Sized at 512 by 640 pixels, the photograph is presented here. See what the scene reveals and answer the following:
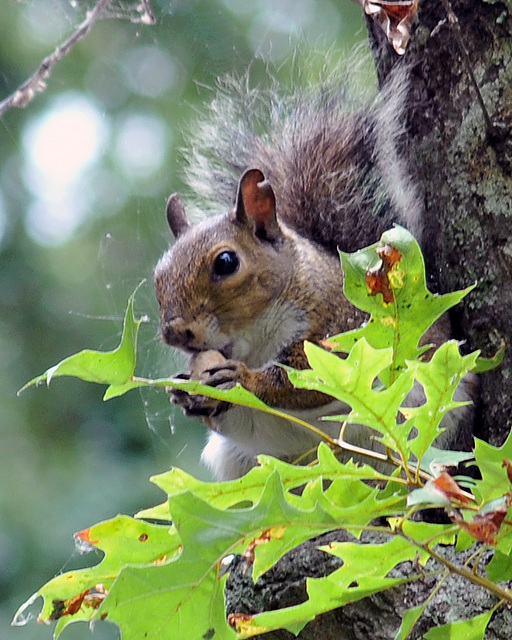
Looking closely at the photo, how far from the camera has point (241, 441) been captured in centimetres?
156

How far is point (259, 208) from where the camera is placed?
159 cm

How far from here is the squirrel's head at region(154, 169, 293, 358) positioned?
1.48 meters

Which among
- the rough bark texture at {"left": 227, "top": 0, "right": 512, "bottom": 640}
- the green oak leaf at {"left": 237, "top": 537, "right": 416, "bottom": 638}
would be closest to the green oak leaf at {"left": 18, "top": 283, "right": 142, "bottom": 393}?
the green oak leaf at {"left": 237, "top": 537, "right": 416, "bottom": 638}

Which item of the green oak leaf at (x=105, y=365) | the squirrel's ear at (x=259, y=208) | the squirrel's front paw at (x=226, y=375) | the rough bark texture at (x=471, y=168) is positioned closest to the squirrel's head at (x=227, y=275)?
the squirrel's ear at (x=259, y=208)

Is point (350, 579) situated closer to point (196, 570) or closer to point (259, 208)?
point (196, 570)

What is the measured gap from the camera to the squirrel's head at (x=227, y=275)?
4.87 feet

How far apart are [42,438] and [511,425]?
296 centimetres

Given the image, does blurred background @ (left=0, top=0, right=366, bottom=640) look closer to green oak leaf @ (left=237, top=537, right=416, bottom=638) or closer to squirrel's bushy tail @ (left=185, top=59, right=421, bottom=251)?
squirrel's bushy tail @ (left=185, top=59, right=421, bottom=251)

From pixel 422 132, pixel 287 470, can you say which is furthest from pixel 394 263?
pixel 422 132

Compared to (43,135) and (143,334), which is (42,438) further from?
(143,334)

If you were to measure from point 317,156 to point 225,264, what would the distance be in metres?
0.28

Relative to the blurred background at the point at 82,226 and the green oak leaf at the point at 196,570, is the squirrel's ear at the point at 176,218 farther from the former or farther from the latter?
the green oak leaf at the point at 196,570

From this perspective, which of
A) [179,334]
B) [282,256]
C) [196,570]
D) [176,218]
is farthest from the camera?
[176,218]

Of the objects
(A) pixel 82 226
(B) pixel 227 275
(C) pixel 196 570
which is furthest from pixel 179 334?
(A) pixel 82 226
